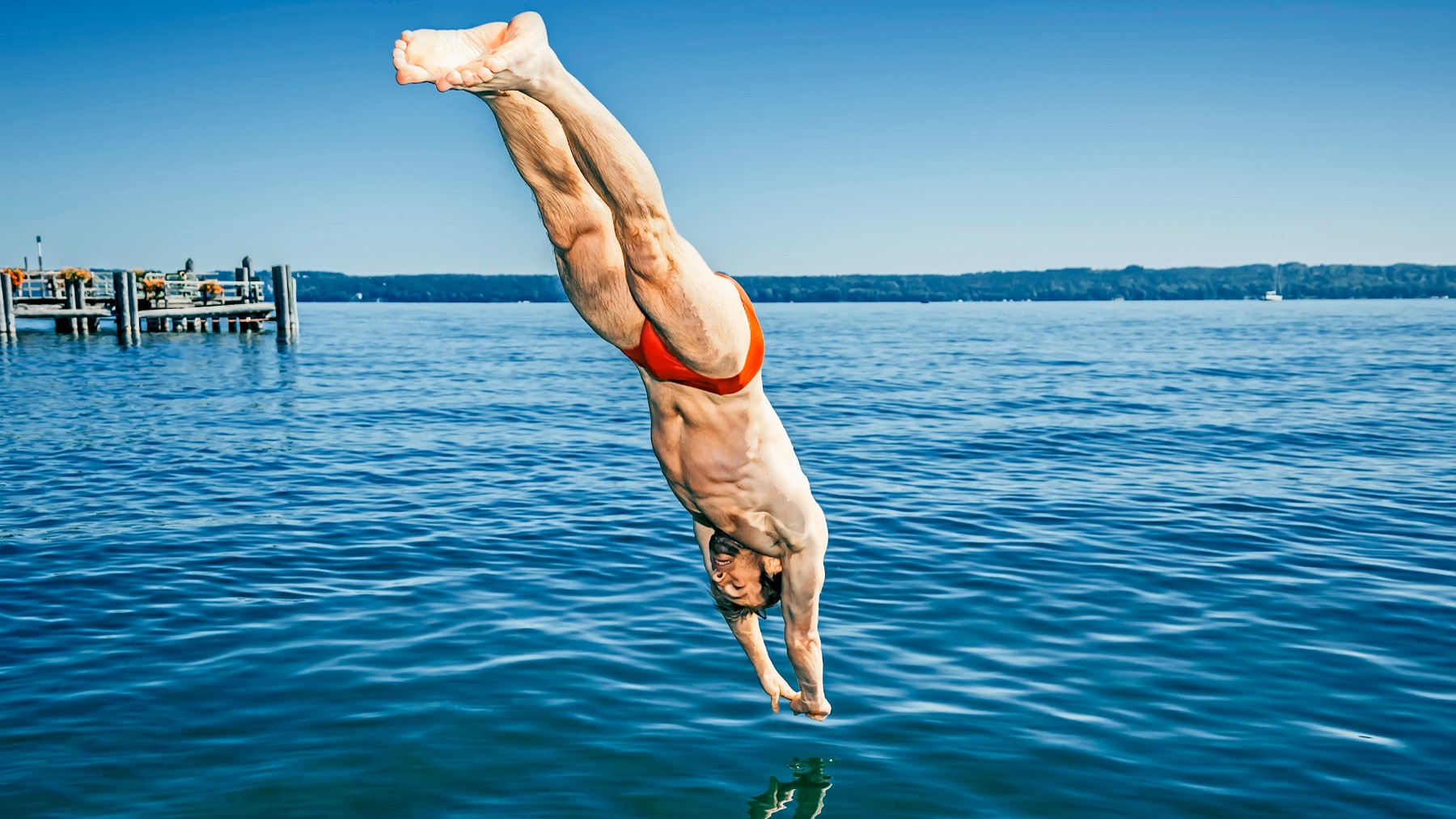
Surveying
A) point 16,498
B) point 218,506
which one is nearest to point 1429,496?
point 218,506

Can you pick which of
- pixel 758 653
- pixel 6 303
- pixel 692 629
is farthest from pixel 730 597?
pixel 6 303

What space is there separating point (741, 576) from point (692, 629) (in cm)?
731

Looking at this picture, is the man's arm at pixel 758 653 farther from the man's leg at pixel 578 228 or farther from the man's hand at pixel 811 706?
the man's leg at pixel 578 228

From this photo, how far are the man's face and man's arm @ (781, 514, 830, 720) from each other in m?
0.13

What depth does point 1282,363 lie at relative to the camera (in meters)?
50.5

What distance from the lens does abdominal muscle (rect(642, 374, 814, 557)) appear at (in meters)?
3.73

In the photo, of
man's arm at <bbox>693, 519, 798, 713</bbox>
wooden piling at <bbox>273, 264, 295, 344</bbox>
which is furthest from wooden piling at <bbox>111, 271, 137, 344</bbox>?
man's arm at <bbox>693, 519, 798, 713</bbox>

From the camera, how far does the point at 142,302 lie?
62531 mm

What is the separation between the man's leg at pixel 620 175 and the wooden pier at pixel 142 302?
5797 centimetres

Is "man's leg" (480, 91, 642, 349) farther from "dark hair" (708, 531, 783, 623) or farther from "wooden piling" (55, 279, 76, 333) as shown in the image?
"wooden piling" (55, 279, 76, 333)

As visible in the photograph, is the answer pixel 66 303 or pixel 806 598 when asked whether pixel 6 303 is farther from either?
pixel 806 598

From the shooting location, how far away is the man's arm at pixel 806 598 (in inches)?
164

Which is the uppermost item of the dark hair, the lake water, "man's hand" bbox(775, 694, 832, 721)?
the dark hair

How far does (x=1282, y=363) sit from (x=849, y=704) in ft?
158
